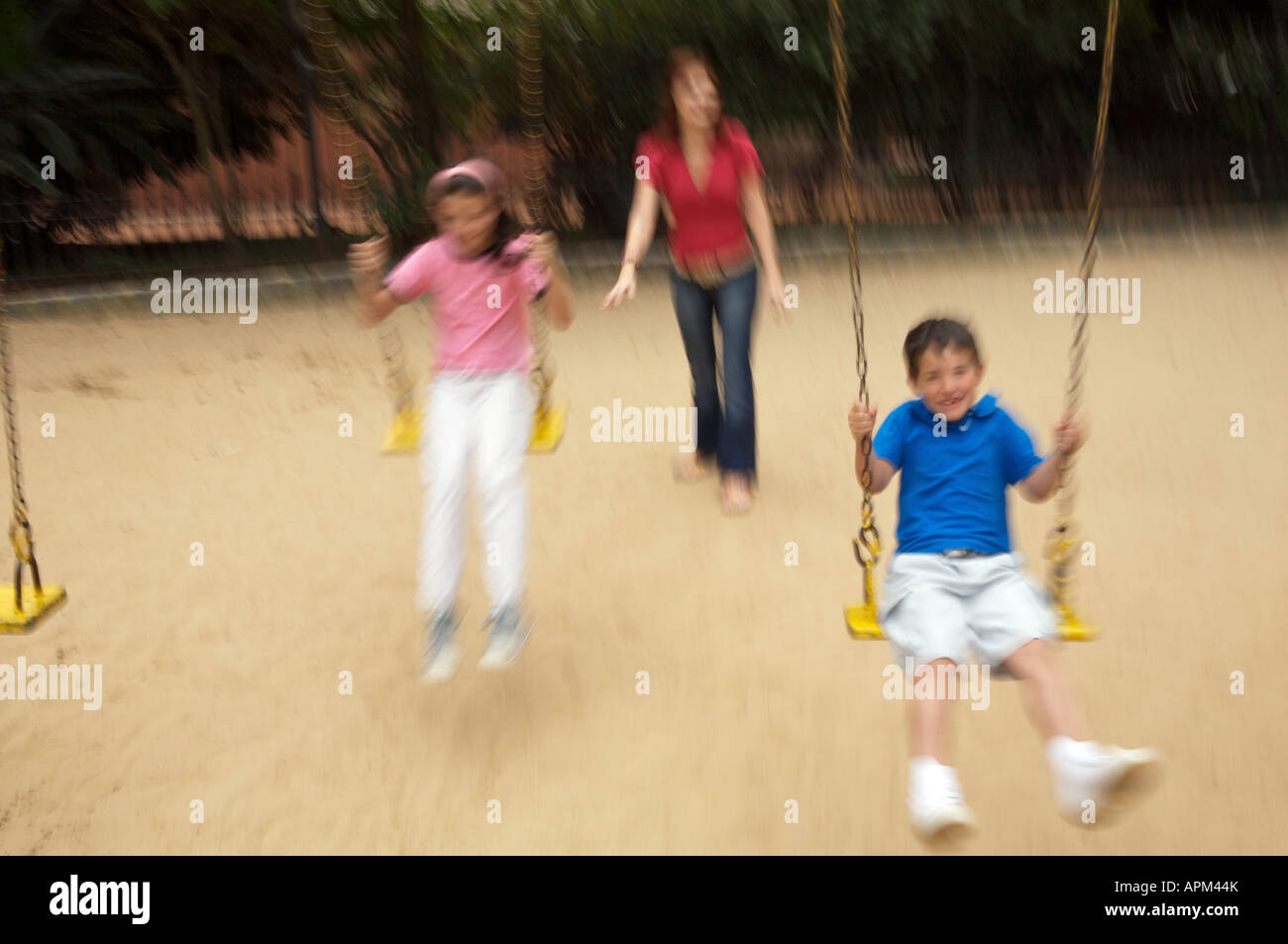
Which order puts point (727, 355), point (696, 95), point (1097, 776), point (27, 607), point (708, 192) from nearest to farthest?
point (1097, 776)
point (27, 607)
point (696, 95)
point (708, 192)
point (727, 355)

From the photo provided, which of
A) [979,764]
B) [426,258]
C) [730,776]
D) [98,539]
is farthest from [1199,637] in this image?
[98,539]

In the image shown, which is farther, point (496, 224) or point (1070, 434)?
point (496, 224)

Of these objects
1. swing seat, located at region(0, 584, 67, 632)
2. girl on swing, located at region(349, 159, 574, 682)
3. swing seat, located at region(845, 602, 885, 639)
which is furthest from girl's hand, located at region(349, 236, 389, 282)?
swing seat, located at region(845, 602, 885, 639)

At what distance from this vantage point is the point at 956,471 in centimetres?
286

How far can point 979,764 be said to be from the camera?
10.7 ft

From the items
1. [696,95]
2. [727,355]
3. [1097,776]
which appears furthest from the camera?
[727,355]

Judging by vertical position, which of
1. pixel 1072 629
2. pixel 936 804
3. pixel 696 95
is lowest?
pixel 936 804

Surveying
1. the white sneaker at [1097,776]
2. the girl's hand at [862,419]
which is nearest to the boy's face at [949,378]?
the girl's hand at [862,419]

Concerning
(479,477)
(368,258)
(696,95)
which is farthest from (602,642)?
(696,95)

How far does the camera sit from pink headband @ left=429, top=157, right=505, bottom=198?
11.1ft

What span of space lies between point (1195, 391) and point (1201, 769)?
3428 mm

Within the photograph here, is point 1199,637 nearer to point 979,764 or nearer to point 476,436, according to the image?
point 979,764

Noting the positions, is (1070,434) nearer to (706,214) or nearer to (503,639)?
(503,639)

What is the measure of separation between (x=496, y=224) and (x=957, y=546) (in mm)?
1580
